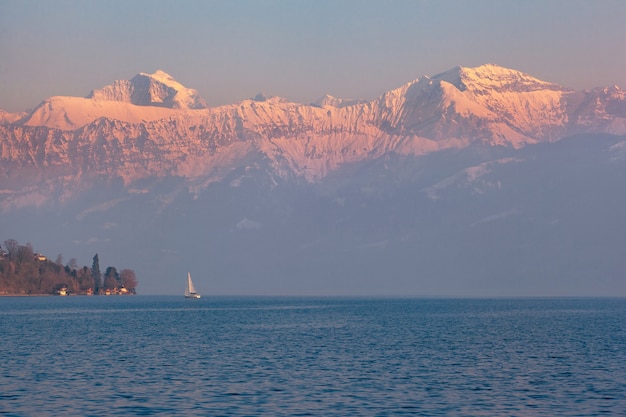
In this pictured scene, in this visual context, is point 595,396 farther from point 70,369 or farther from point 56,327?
point 56,327

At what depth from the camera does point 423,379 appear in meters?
78.4

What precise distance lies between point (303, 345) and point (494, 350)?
20.9 meters

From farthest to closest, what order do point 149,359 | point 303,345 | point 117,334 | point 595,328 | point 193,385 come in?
point 595,328, point 117,334, point 303,345, point 149,359, point 193,385

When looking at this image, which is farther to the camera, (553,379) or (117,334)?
(117,334)

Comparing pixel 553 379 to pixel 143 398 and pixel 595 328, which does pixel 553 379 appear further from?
pixel 595 328

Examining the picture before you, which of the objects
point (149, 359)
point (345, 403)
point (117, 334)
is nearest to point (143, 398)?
point (345, 403)

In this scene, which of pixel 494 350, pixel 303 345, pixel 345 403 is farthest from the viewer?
pixel 303 345

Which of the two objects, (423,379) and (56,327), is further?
(56,327)

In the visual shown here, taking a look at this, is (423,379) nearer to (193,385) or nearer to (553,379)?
(553,379)

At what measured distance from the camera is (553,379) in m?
78.1

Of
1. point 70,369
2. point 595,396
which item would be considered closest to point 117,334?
point 70,369

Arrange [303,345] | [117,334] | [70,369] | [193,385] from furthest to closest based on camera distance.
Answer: [117,334]
[303,345]
[70,369]
[193,385]

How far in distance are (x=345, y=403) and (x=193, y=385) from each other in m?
13.6

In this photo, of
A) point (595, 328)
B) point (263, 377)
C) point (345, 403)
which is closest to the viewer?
point (345, 403)
